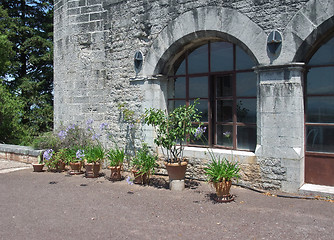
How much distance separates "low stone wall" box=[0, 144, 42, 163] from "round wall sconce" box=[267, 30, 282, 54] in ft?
20.8

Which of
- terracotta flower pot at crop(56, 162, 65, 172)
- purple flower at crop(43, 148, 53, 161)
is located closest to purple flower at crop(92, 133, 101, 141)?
terracotta flower pot at crop(56, 162, 65, 172)

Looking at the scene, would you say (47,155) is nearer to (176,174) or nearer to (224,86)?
(176,174)

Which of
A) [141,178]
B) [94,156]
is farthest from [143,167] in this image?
[94,156]

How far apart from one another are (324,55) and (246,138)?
77.1 inches

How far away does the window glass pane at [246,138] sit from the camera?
584cm

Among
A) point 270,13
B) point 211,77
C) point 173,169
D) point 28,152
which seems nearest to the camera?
point 270,13

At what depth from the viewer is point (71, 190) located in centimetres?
587

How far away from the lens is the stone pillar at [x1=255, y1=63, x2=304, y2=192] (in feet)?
16.9

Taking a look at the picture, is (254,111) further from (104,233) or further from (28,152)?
(28,152)

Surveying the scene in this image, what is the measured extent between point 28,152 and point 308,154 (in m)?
Answer: 7.06

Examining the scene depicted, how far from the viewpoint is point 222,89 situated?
6.23m

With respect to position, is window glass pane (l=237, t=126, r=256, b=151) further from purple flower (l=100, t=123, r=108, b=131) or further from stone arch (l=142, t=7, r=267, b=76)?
purple flower (l=100, t=123, r=108, b=131)

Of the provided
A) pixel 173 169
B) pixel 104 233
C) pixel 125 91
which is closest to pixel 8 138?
pixel 125 91

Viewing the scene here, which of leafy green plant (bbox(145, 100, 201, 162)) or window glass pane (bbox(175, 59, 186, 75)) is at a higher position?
window glass pane (bbox(175, 59, 186, 75))
